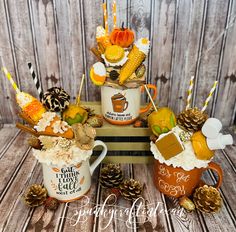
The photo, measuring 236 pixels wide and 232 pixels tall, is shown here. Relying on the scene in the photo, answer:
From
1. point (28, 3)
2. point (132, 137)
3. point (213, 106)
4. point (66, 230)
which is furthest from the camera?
point (213, 106)

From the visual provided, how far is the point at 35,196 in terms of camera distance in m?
0.77

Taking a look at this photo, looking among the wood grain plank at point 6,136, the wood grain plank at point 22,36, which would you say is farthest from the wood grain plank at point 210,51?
the wood grain plank at point 6,136

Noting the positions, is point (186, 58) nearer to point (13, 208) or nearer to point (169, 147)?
point (169, 147)

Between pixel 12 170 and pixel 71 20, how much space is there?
0.62 meters

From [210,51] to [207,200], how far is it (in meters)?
0.64

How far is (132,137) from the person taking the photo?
95 cm

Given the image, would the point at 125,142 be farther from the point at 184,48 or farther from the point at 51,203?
the point at 184,48

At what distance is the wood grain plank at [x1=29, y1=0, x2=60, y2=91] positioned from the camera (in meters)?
1.07

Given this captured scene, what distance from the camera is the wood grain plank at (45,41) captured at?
3.51 ft

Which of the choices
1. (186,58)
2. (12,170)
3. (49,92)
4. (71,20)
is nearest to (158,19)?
(186,58)

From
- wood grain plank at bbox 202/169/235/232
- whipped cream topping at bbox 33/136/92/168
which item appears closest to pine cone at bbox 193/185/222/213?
wood grain plank at bbox 202/169/235/232

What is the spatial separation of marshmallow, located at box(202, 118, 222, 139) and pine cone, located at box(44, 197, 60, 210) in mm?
464

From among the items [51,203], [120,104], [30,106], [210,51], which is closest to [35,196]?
[51,203]

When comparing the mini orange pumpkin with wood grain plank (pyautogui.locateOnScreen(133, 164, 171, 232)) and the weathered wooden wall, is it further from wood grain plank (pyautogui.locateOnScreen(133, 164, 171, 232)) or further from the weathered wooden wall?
wood grain plank (pyautogui.locateOnScreen(133, 164, 171, 232))
